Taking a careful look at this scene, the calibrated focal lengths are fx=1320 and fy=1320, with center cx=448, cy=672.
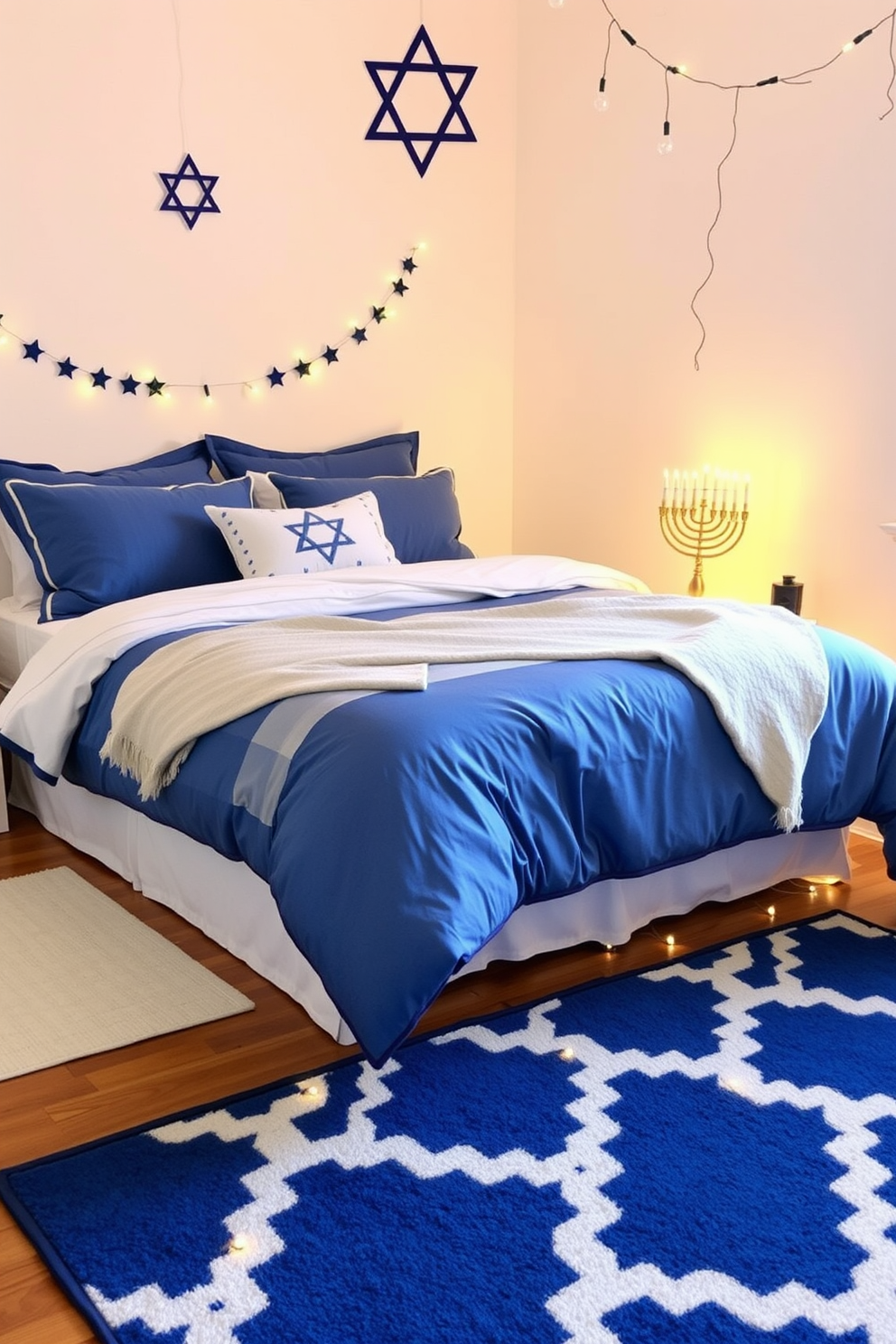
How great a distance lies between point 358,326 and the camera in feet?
15.3

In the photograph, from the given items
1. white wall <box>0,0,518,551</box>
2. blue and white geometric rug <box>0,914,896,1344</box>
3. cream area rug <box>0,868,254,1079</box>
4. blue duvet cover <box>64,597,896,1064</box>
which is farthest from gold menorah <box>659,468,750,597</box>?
cream area rug <box>0,868,254,1079</box>

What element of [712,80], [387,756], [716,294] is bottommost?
[387,756]

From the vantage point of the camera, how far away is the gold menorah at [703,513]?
406 centimetres

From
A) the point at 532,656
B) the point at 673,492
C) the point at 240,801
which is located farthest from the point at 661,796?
the point at 673,492

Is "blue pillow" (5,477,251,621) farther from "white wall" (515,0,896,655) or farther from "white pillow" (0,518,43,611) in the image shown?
"white wall" (515,0,896,655)

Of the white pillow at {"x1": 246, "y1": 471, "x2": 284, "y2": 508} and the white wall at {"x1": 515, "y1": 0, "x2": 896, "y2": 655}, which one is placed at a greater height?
the white wall at {"x1": 515, "y1": 0, "x2": 896, "y2": 655}

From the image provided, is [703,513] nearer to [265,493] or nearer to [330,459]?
[330,459]

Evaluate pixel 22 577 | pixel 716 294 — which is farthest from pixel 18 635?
pixel 716 294

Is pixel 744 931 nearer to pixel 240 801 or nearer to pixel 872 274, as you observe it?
pixel 240 801

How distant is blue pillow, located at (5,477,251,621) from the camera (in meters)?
3.65

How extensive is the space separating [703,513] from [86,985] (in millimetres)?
2399

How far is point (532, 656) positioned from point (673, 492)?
1.68 m

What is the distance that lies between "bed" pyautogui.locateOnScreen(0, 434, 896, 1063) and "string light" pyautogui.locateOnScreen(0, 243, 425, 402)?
40 centimetres

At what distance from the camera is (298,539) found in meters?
3.77
